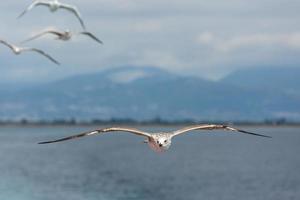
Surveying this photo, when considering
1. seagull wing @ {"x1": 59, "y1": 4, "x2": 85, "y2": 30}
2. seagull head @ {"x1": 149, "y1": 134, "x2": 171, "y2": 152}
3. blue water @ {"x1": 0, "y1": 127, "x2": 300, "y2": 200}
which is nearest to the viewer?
seagull head @ {"x1": 149, "y1": 134, "x2": 171, "y2": 152}

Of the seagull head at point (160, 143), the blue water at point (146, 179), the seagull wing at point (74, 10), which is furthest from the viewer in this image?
the blue water at point (146, 179)

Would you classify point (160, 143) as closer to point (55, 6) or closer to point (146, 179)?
point (55, 6)

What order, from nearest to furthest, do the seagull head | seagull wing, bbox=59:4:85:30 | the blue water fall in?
1. the seagull head
2. seagull wing, bbox=59:4:85:30
3. the blue water

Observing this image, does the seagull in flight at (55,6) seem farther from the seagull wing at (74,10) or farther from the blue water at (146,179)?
the blue water at (146,179)

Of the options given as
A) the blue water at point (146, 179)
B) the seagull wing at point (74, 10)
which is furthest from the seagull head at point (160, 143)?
the blue water at point (146, 179)

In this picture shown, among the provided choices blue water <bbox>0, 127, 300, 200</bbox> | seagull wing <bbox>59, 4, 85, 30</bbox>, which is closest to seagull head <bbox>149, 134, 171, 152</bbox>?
seagull wing <bbox>59, 4, 85, 30</bbox>

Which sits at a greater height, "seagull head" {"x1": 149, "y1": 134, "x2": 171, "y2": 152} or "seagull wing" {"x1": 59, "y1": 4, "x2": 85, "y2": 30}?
"seagull wing" {"x1": 59, "y1": 4, "x2": 85, "y2": 30}

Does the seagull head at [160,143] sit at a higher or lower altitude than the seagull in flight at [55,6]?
lower

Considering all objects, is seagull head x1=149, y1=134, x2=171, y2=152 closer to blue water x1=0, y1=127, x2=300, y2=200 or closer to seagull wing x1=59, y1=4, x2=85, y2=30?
seagull wing x1=59, y1=4, x2=85, y2=30

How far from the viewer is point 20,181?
94750mm

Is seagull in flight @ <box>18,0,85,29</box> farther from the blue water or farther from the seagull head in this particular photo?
the blue water

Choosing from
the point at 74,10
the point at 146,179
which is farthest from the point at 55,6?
the point at 146,179

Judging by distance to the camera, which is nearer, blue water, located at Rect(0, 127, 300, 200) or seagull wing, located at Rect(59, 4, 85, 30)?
seagull wing, located at Rect(59, 4, 85, 30)

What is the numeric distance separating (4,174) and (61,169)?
51.5 ft
